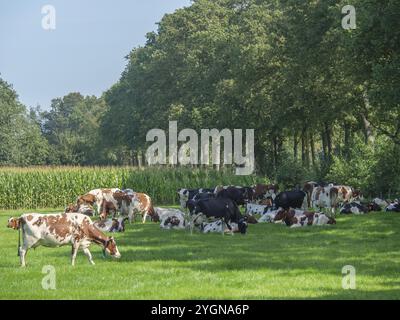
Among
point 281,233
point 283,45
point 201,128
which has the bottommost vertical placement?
point 281,233

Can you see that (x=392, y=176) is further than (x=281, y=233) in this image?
Yes

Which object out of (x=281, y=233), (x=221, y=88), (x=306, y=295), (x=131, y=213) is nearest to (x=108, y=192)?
(x=131, y=213)

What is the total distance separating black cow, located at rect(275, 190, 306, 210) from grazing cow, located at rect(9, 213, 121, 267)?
1400 centimetres

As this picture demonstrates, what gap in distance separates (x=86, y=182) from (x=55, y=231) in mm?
27187

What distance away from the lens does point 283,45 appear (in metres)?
49.8

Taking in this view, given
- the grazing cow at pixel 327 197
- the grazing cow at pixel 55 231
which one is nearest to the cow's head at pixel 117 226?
the grazing cow at pixel 55 231

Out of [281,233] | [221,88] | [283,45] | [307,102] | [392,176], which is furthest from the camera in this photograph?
[221,88]

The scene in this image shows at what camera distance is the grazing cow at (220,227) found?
2433 cm

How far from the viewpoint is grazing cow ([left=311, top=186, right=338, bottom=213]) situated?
30328 mm

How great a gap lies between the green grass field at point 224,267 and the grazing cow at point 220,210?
81 cm

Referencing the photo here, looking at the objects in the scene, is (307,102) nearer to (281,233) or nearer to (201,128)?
(201,128)
